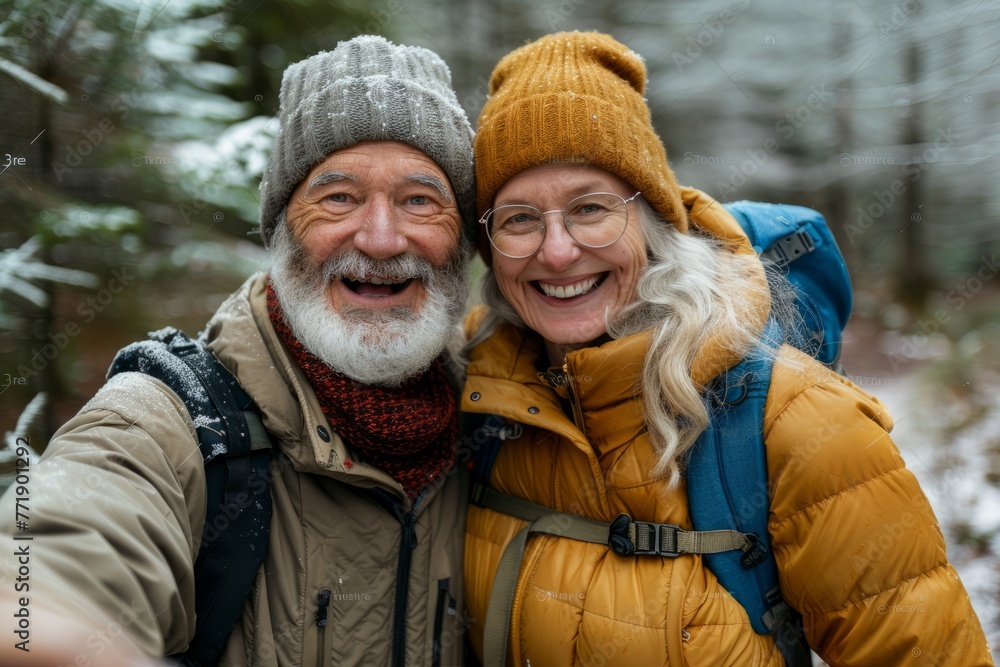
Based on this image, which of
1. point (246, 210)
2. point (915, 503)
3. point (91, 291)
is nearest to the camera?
point (915, 503)

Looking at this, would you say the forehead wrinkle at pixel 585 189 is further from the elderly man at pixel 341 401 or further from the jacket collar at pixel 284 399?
the jacket collar at pixel 284 399

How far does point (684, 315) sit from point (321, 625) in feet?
5.17

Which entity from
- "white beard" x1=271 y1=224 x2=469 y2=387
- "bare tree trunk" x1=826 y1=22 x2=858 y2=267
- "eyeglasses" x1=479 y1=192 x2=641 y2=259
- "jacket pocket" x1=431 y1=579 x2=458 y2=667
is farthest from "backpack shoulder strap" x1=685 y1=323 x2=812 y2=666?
"bare tree trunk" x1=826 y1=22 x2=858 y2=267

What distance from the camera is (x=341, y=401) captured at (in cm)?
241

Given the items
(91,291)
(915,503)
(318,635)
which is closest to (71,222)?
(91,291)

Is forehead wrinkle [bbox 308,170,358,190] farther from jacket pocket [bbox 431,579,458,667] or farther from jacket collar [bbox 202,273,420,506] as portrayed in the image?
jacket pocket [bbox 431,579,458,667]

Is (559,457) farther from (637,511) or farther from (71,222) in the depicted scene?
(71,222)

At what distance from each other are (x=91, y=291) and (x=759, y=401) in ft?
11.0

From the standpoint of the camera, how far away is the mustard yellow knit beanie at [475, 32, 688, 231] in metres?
2.47

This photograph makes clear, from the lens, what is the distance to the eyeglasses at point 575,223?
2.49 metres

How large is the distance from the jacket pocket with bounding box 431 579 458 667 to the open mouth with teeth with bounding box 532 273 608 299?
1120mm

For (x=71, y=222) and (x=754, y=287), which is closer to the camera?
(x=754, y=287)

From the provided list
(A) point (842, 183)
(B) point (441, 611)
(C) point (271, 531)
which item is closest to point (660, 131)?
(A) point (842, 183)

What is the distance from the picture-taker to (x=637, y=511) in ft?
7.32
